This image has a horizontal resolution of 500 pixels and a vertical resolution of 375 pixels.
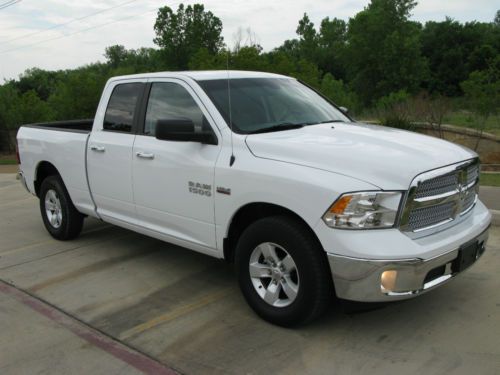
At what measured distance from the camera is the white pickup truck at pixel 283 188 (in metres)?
3.28

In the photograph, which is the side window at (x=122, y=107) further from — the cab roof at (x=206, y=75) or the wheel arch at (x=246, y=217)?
the wheel arch at (x=246, y=217)

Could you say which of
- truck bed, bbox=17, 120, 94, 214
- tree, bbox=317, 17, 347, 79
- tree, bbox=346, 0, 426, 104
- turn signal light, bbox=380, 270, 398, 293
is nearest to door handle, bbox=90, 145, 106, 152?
truck bed, bbox=17, 120, 94, 214

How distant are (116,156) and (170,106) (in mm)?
788

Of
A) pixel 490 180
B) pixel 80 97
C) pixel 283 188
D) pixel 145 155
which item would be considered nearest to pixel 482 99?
pixel 490 180

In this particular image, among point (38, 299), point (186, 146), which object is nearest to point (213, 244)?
point (186, 146)

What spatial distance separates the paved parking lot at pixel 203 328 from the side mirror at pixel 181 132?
1.38 m

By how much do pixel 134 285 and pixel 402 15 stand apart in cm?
6859

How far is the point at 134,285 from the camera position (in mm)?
4844

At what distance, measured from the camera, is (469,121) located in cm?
1900

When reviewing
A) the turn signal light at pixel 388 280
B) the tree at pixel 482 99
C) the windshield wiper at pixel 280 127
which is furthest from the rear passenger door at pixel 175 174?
the tree at pixel 482 99

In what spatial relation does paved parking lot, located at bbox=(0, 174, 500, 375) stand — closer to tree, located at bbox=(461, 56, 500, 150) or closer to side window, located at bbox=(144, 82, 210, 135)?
side window, located at bbox=(144, 82, 210, 135)

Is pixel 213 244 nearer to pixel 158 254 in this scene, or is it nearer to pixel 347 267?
pixel 347 267

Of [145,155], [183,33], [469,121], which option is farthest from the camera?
[183,33]

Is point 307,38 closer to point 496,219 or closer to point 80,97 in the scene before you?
point 80,97
